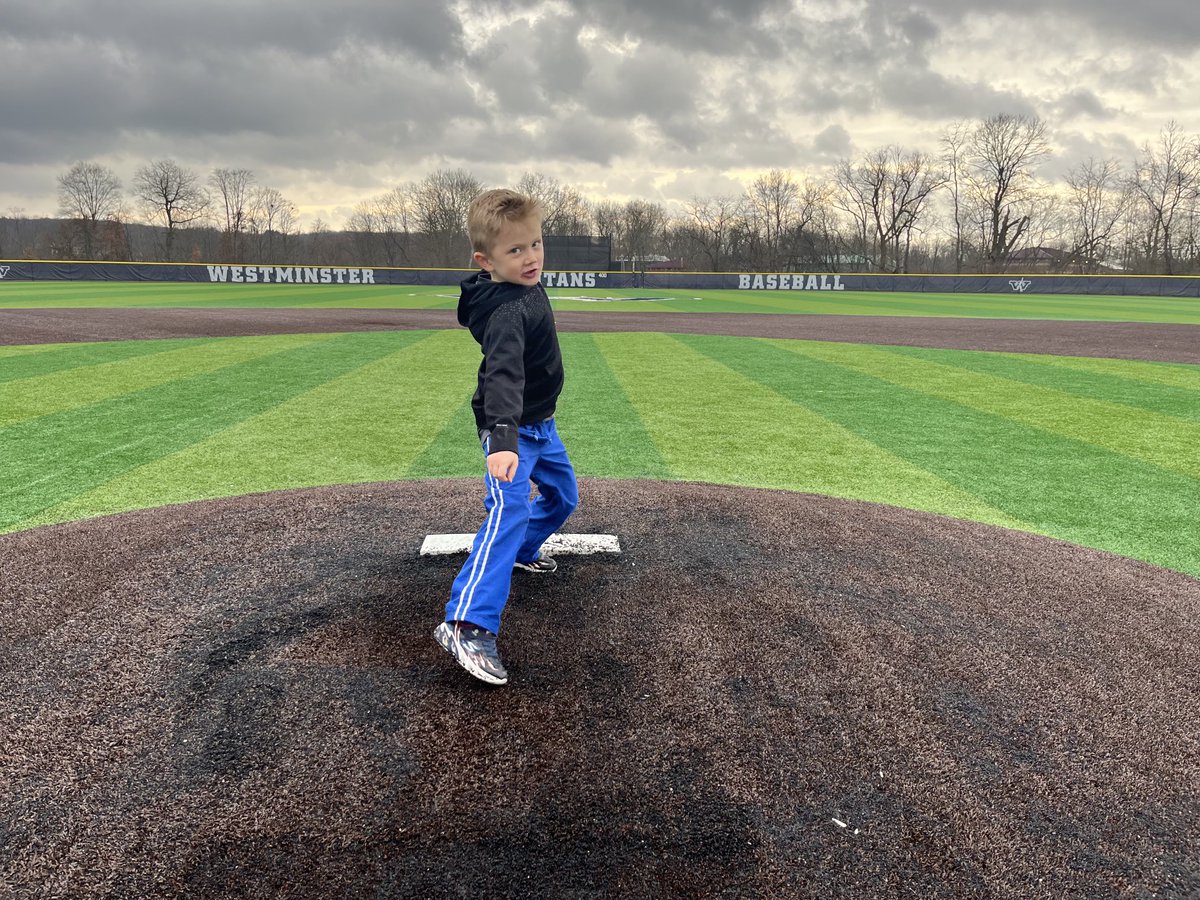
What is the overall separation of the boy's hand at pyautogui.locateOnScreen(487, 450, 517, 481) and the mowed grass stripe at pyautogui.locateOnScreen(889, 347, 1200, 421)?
8.90 meters

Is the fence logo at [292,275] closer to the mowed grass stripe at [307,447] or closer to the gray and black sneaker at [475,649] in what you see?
the mowed grass stripe at [307,447]

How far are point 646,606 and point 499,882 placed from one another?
1619mm

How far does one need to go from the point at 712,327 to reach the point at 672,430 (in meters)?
12.7

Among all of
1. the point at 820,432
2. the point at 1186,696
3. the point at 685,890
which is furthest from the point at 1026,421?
the point at 685,890

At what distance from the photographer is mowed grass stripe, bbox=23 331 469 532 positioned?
206 inches

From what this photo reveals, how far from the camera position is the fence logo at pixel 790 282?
150ft

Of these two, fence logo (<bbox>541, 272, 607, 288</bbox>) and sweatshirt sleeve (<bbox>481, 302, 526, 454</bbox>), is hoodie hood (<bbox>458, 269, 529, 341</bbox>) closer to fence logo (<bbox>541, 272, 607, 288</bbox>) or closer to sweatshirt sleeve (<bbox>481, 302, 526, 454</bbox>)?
sweatshirt sleeve (<bbox>481, 302, 526, 454</bbox>)

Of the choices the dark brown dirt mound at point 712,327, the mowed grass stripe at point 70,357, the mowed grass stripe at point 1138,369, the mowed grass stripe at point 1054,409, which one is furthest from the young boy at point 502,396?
the dark brown dirt mound at point 712,327

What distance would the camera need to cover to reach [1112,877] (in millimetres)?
1867

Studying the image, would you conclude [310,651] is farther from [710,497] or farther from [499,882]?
[710,497]

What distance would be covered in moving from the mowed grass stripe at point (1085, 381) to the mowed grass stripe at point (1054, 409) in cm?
19

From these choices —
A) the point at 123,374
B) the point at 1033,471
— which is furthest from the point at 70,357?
the point at 1033,471

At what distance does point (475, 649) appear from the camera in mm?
2707

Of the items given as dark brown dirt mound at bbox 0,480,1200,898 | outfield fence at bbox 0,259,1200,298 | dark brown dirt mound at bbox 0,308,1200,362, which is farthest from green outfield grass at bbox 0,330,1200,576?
outfield fence at bbox 0,259,1200,298
